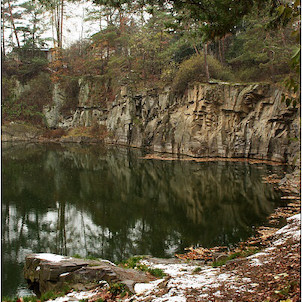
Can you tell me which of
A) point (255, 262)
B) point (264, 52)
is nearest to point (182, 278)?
point (255, 262)

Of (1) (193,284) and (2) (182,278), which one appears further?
(2) (182,278)

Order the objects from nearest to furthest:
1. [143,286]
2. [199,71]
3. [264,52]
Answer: [143,286] < [264,52] < [199,71]

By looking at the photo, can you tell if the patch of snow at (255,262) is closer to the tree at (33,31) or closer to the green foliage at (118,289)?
the green foliage at (118,289)

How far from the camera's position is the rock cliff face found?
19.2 meters

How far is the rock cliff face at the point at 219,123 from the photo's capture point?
63.0ft

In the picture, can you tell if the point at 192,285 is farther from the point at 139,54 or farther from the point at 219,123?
the point at 139,54

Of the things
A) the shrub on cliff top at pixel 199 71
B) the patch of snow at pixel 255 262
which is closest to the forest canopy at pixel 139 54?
the shrub on cliff top at pixel 199 71

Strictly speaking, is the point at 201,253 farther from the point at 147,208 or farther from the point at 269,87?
the point at 269,87

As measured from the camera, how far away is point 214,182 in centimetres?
1469

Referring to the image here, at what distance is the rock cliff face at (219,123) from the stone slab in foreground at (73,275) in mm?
13604

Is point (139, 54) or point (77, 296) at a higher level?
point (139, 54)

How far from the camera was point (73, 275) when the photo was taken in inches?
205

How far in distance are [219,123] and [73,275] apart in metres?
19.5

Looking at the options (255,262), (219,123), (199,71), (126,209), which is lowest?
(126,209)
